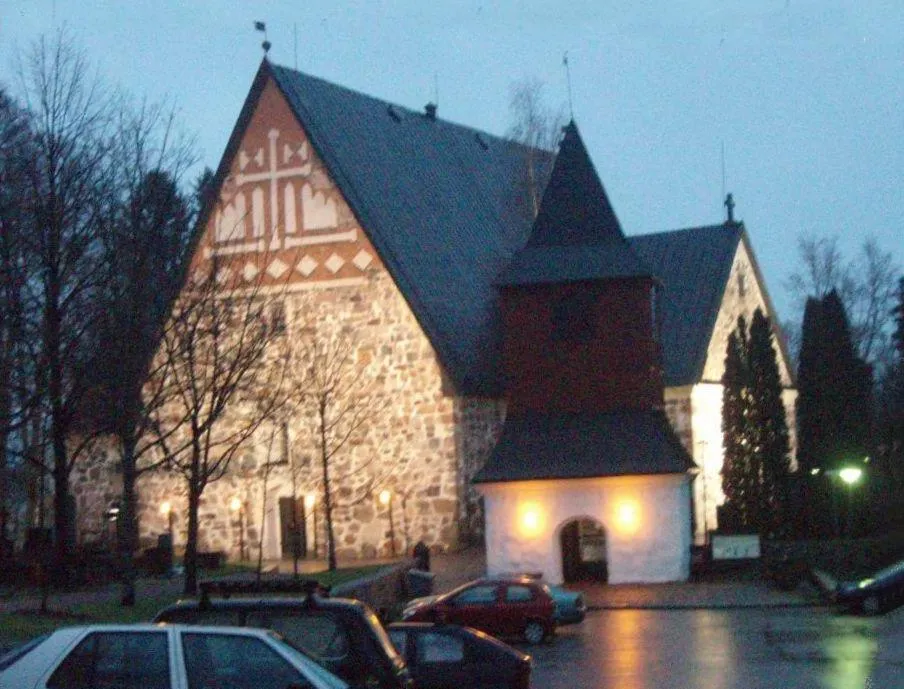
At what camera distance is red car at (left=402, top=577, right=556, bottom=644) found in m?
31.8

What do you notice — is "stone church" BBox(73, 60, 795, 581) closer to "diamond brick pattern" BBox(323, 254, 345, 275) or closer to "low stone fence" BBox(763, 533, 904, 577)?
"diamond brick pattern" BBox(323, 254, 345, 275)

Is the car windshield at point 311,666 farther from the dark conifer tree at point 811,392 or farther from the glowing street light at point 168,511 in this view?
the glowing street light at point 168,511

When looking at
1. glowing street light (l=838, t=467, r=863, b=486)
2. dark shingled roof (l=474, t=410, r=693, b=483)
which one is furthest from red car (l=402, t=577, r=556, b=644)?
glowing street light (l=838, t=467, r=863, b=486)

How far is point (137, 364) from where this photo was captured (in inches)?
1166

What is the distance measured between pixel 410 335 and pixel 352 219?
3.84m

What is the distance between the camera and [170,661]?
1248 cm

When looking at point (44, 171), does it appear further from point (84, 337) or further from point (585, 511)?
point (585, 511)

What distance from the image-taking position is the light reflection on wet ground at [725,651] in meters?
24.7

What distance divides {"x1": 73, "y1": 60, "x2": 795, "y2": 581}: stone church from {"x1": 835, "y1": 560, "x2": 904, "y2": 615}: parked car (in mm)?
7752

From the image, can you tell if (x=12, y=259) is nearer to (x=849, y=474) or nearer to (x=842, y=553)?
(x=849, y=474)

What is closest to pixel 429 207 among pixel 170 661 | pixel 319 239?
pixel 319 239

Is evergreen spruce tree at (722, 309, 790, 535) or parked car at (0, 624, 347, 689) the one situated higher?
evergreen spruce tree at (722, 309, 790, 535)

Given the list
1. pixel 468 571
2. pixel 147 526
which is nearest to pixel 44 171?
pixel 468 571

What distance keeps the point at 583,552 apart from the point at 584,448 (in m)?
4.08
